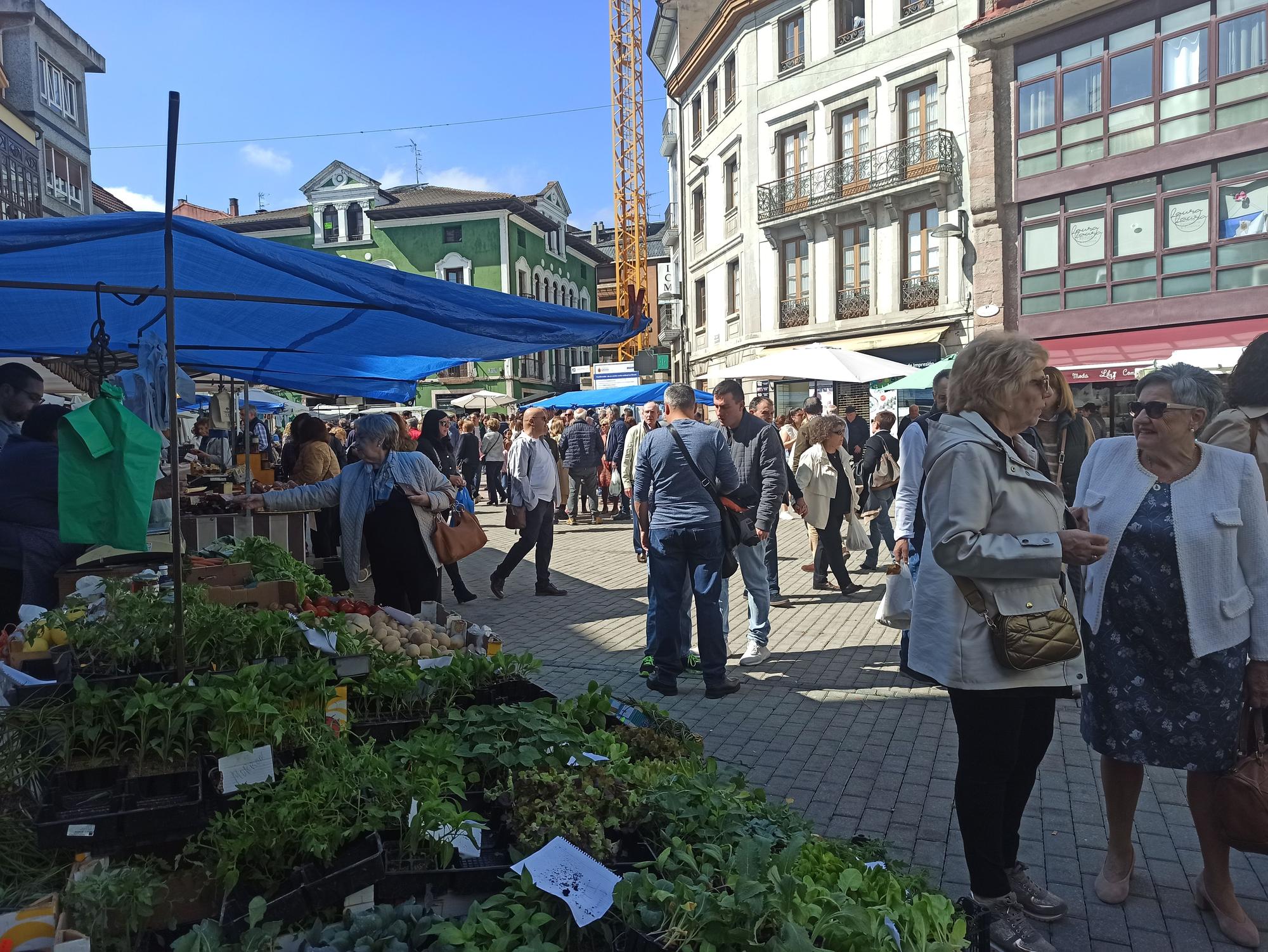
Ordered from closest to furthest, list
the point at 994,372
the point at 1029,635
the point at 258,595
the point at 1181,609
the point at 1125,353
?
the point at 1029,635, the point at 994,372, the point at 1181,609, the point at 258,595, the point at 1125,353

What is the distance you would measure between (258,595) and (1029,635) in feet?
11.3

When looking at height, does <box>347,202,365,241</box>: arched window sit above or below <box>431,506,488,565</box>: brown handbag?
above

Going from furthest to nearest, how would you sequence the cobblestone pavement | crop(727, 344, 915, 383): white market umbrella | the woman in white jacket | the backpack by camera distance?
1. crop(727, 344, 915, 383): white market umbrella
2. the backpack
3. the woman in white jacket
4. the cobblestone pavement

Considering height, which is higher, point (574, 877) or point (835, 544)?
point (835, 544)

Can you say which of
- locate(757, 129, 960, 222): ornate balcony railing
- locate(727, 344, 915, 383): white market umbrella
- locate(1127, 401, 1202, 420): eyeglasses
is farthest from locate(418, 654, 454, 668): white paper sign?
locate(757, 129, 960, 222): ornate balcony railing

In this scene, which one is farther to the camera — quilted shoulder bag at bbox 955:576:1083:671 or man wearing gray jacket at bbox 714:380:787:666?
man wearing gray jacket at bbox 714:380:787:666

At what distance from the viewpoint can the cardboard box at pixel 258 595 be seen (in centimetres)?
426

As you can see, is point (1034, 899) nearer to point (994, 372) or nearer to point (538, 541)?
point (994, 372)

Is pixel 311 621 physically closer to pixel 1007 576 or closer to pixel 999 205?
pixel 1007 576

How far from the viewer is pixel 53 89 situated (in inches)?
1166

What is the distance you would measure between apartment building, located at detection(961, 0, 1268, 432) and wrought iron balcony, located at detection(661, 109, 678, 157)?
17505mm

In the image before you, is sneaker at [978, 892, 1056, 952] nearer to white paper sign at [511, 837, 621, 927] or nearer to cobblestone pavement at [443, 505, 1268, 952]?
cobblestone pavement at [443, 505, 1268, 952]

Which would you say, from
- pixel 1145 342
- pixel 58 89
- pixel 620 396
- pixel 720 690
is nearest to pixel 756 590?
pixel 720 690

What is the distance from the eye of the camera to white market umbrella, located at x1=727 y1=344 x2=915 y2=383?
39.5 feet
